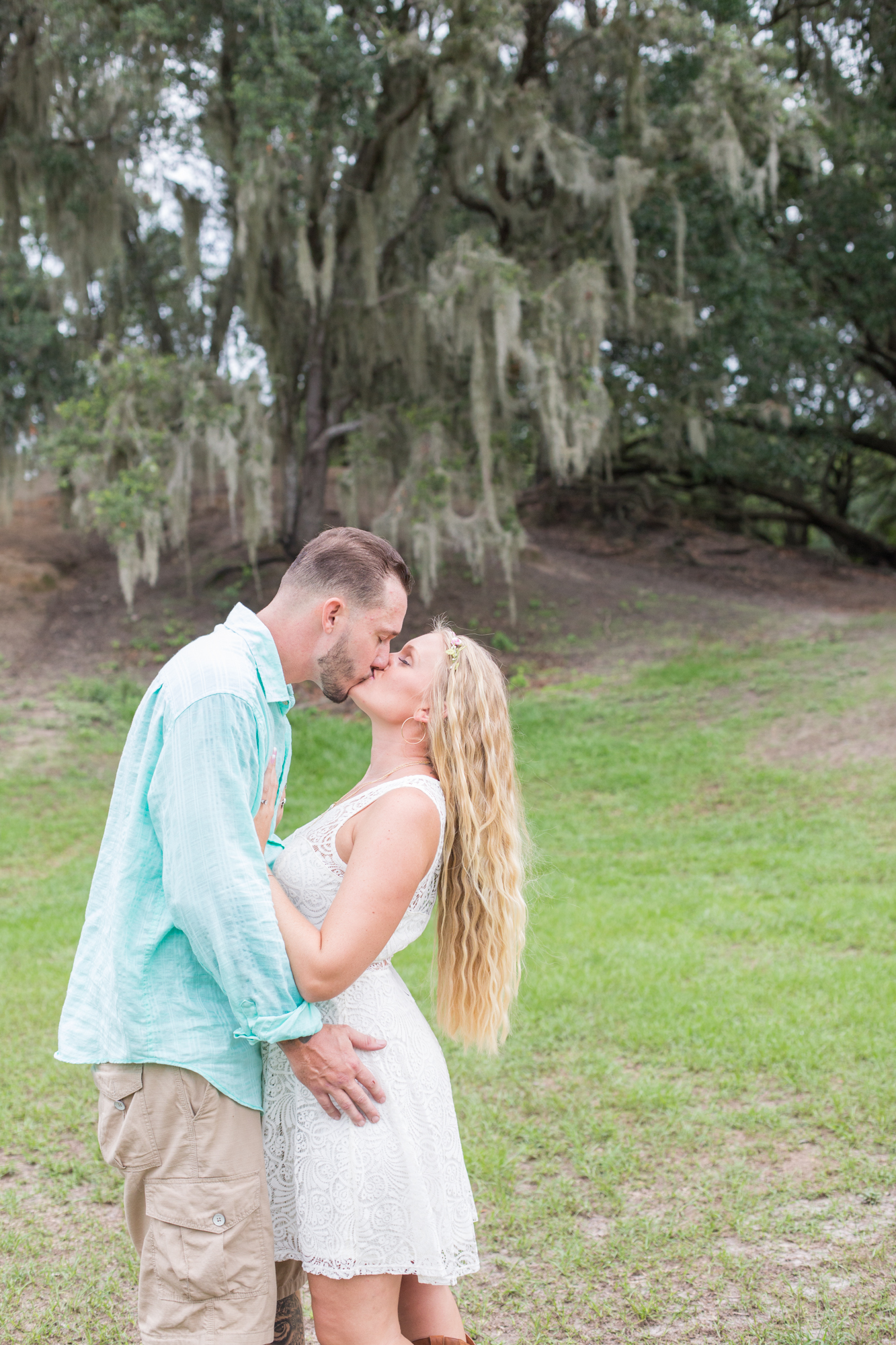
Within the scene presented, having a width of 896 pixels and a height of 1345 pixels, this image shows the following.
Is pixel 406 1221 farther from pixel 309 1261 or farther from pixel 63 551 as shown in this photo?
pixel 63 551

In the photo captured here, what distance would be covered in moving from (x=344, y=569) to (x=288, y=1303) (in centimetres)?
139

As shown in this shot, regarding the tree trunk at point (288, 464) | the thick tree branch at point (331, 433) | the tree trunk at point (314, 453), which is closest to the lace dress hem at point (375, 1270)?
the thick tree branch at point (331, 433)

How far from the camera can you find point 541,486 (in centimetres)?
1870

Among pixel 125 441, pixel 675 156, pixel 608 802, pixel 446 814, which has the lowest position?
pixel 608 802

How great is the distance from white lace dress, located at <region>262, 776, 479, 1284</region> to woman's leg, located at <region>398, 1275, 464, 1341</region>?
0.12 metres

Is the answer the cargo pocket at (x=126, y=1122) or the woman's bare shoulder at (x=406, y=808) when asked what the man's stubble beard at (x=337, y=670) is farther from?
the cargo pocket at (x=126, y=1122)

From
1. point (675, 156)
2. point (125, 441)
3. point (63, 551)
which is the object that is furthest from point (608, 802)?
point (63, 551)

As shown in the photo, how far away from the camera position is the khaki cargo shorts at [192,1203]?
162cm

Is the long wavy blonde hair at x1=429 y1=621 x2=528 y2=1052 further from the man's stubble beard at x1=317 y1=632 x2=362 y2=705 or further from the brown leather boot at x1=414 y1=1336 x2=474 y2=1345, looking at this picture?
the brown leather boot at x1=414 y1=1336 x2=474 y2=1345

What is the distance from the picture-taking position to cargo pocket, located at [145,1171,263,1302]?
162 centimetres

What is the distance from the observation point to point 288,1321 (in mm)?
1977

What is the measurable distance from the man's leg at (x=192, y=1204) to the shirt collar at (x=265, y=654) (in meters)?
0.64

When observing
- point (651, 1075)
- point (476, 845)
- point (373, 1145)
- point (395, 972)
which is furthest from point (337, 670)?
point (651, 1075)

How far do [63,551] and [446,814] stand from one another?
13583 mm
